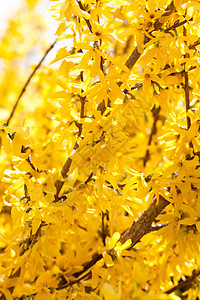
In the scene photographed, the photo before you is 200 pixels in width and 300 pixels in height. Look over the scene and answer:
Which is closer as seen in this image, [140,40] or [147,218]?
[140,40]

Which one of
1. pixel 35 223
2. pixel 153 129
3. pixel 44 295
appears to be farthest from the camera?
pixel 153 129

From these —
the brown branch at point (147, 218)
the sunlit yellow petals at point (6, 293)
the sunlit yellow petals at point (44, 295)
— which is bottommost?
the sunlit yellow petals at point (6, 293)

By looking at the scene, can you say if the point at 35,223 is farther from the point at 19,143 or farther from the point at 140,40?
the point at 140,40

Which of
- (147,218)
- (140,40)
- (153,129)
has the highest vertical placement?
(140,40)

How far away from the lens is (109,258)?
1.24 m

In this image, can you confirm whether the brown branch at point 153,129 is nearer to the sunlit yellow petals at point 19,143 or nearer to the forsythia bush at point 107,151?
the forsythia bush at point 107,151

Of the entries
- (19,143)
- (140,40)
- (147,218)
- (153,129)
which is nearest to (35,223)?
(19,143)

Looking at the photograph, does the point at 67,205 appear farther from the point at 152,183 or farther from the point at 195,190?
A: the point at 195,190

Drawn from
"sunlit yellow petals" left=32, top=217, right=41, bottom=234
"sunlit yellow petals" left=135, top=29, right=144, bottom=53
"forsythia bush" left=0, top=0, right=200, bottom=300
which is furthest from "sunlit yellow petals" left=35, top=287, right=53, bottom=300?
"sunlit yellow petals" left=135, top=29, right=144, bottom=53

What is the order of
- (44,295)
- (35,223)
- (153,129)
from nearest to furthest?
(35,223)
(44,295)
(153,129)

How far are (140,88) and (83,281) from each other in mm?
745

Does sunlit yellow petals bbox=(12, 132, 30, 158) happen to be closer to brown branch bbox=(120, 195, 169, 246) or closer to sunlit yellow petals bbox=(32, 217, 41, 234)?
sunlit yellow petals bbox=(32, 217, 41, 234)

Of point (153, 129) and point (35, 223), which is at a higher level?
point (153, 129)

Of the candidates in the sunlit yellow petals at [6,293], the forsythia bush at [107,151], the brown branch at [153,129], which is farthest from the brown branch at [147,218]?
the brown branch at [153,129]
